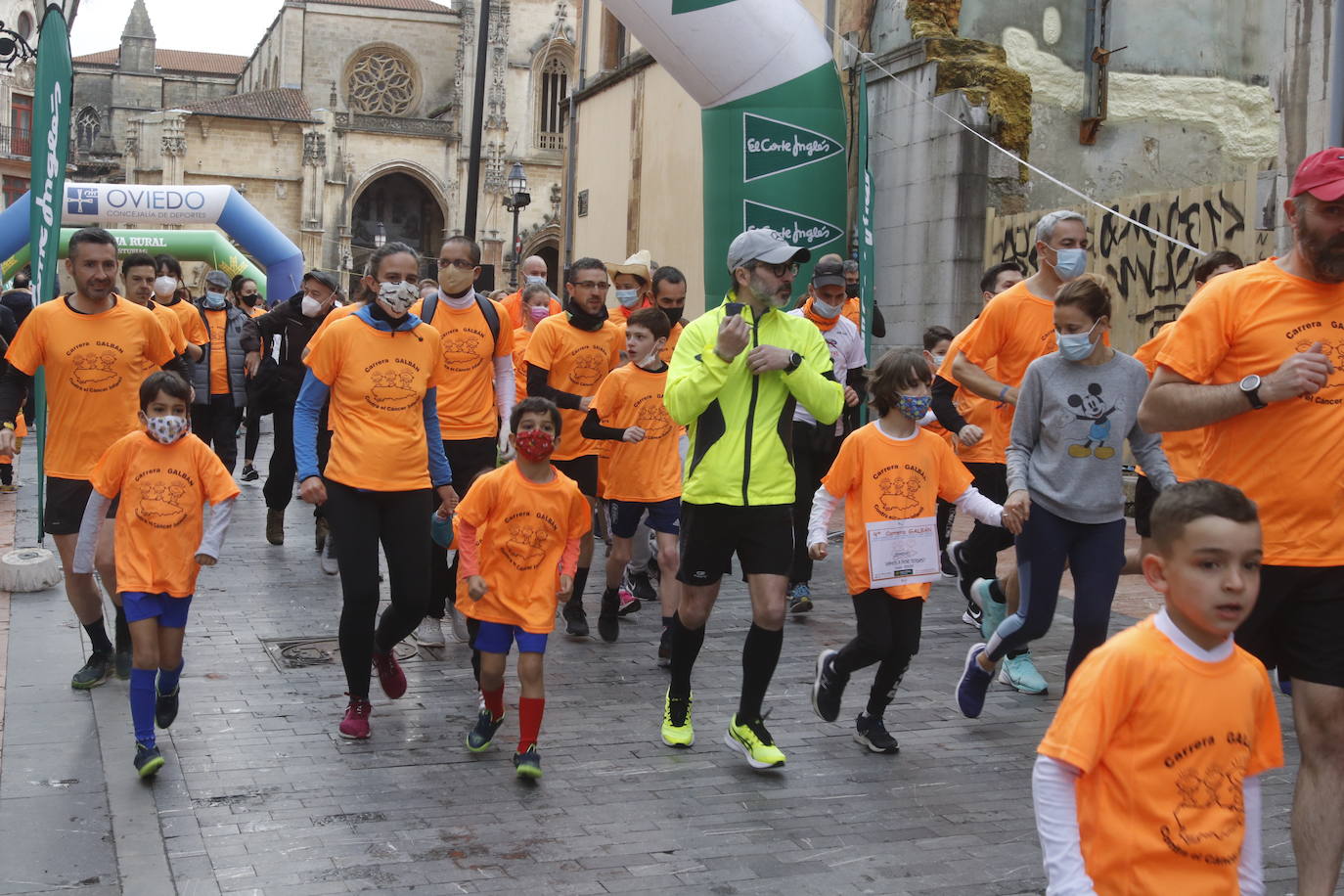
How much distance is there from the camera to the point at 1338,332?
4.04 m

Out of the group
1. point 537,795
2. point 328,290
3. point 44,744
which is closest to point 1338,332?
point 537,795

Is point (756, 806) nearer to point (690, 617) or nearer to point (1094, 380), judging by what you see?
point (690, 617)

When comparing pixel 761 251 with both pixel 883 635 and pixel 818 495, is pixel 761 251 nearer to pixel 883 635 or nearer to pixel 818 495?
pixel 818 495

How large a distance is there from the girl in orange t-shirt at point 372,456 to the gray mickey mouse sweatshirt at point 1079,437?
2.41 meters

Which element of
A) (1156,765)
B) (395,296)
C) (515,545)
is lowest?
(1156,765)

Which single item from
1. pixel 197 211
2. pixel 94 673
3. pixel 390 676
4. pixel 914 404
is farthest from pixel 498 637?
pixel 197 211

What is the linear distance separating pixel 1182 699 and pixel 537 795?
9.82 ft

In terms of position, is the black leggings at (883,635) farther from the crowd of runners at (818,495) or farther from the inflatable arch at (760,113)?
the inflatable arch at (760,113)

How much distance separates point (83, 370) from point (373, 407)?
1.56 meters

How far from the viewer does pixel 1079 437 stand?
5.71 m

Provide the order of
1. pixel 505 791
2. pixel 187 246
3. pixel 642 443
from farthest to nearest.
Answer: pixel 187 246 < pixel 642 443 < pixel 505 791

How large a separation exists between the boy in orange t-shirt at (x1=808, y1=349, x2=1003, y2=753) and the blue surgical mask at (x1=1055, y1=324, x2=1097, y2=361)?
0.59 metres

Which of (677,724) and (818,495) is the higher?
(818,495)

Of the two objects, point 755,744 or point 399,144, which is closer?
point 755,744
